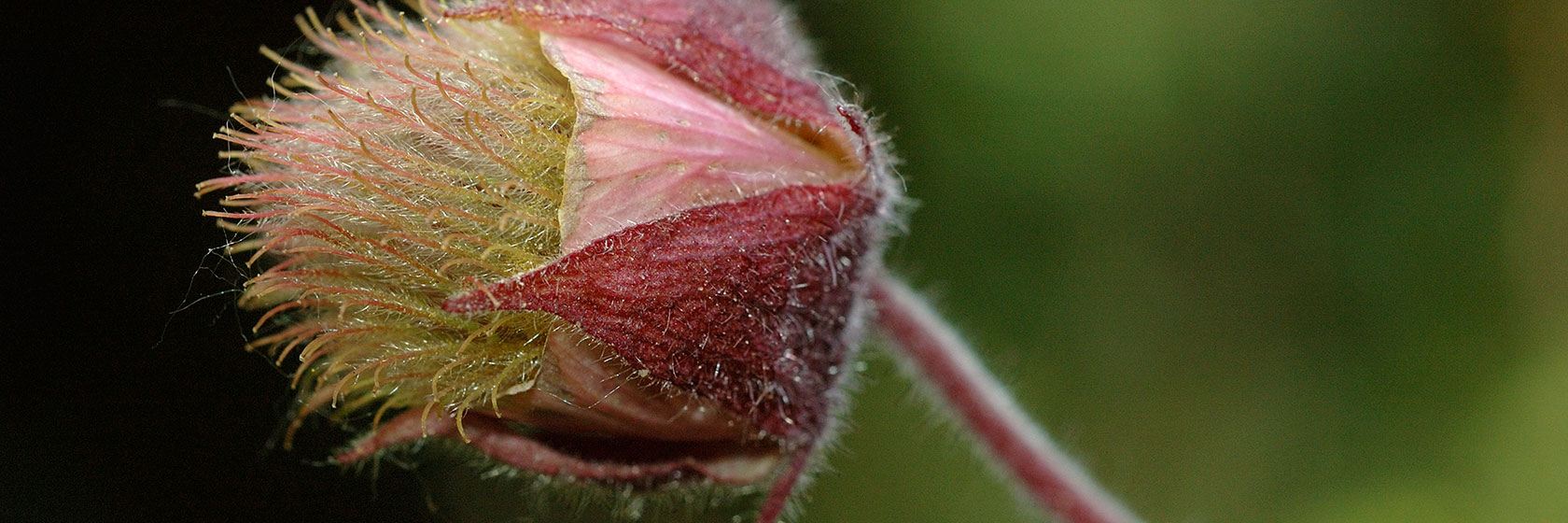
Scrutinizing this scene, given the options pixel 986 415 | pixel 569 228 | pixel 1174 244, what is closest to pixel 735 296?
pixel 569 228

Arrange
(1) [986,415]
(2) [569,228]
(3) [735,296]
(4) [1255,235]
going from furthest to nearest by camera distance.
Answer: (4) [1255,235], (1) [986,415], (3) [735,296], (2) [569,228]

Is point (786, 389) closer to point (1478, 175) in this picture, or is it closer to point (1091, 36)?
point (1091, 36)

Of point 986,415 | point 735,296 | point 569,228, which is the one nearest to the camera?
point 569,228

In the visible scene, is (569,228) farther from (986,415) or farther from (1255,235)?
(1255,235)

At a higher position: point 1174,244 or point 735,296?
point 735,296

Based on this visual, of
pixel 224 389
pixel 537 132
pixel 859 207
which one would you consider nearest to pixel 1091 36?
pixel 859 207

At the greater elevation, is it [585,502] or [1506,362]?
[585,502]
